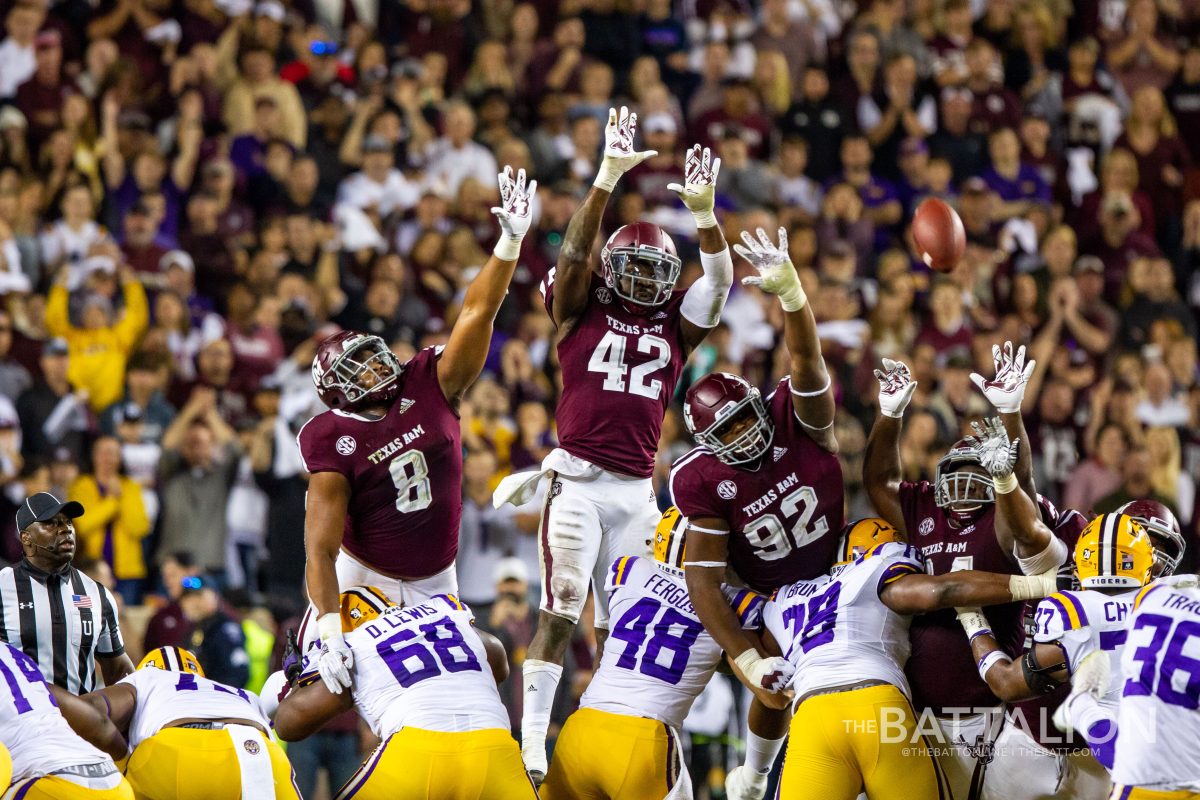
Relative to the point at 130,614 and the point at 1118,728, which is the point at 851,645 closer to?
the point at 1118,728

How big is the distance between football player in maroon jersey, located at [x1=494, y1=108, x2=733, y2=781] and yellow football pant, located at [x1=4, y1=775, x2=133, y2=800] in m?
2.62

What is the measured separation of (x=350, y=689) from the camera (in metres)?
8.41

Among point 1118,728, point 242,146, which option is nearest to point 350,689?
point 1118,728

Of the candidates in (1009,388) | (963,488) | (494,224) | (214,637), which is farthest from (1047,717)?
(494,224)

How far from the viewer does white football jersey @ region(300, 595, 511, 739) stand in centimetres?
809

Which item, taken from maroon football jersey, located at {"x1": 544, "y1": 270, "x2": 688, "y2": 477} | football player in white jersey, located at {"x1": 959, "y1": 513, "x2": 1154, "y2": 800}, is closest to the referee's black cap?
maroon football jersey, located at {"x1": 544, "y1": 270, "x2": 688, "y2": 477}

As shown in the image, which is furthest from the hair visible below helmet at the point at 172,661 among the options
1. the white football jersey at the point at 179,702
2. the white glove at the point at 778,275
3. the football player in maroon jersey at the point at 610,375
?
the white glove at the point at 778,275

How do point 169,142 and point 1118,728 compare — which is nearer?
point 1118,728

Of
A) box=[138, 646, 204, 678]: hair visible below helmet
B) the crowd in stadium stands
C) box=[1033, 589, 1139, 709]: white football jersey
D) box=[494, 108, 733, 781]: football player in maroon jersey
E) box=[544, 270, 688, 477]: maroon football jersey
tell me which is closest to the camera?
box=[1033, 589, 1139, 709]: white football jersey

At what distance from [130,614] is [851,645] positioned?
670 centimetres

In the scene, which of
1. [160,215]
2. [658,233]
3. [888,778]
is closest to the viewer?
[888,778]

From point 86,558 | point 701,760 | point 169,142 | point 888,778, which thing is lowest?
point 701,760

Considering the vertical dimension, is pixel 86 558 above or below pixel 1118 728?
below

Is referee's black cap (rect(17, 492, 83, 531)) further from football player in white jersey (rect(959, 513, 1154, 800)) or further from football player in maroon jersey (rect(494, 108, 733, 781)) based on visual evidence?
football player in white jersey (rect(959, 513, 1154, 800))
